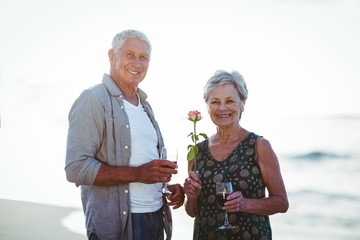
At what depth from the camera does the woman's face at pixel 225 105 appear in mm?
3260

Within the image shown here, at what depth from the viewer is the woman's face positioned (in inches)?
128

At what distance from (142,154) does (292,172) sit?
15.5 meters

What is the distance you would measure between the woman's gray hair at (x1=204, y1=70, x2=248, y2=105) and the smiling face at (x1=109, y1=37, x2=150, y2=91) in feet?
1.66

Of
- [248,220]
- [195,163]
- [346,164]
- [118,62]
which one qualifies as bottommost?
[248,220]

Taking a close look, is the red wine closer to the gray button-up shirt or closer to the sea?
the gray button-up shirt

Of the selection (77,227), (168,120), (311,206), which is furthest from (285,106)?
(77,227)

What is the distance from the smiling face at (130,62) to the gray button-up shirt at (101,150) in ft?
0.78

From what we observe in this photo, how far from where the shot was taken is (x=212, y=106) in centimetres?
330

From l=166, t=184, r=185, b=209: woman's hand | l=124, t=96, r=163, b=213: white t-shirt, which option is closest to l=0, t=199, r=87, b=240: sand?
l=166, t=184, r=185, b=209: woman's hand

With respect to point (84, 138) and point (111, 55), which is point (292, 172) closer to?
point (111, 55)

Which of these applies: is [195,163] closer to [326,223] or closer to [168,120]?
[326,223]

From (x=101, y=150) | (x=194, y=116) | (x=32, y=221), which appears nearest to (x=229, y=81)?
(x=194, y=116)

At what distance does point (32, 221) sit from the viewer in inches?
299

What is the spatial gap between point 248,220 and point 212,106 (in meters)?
0.84
